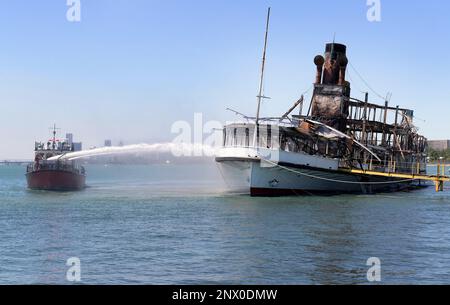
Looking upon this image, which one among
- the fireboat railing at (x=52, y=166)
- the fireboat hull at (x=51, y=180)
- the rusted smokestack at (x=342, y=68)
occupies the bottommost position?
the fireboat hull at (x=51, y=180)

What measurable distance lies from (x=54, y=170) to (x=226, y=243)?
1880 inches

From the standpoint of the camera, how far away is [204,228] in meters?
35.3

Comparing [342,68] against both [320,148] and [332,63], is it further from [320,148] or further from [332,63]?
[320,148]

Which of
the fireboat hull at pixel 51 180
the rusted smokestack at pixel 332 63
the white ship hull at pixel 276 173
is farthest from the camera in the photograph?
the rusted smokestack at pixel 332 63

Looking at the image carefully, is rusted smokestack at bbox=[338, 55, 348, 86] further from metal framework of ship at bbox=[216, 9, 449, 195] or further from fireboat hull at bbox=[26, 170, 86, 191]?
fireboat hull at bbox=[26, 170, 86, 191]

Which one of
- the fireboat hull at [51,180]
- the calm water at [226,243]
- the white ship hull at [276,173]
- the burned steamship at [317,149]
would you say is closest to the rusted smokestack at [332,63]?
the burned steamship at [317,149]

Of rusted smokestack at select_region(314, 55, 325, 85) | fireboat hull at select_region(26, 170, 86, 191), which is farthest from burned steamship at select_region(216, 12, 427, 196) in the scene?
fireboat hull at select_region(26, 170, 86, 191)

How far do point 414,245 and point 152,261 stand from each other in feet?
46.0

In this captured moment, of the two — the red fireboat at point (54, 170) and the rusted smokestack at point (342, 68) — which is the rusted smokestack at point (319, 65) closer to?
the rusted smokestack at point (342, 68)

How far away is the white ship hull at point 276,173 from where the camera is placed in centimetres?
5603

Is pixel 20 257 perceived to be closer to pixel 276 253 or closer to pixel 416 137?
pixel 276 253
